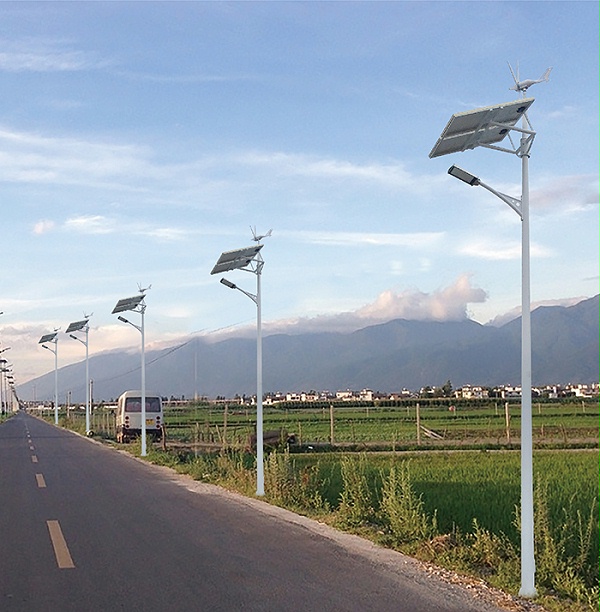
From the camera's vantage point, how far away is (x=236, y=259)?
18.1 m

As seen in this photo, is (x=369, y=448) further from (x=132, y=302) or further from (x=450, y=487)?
(x=450, y=487)

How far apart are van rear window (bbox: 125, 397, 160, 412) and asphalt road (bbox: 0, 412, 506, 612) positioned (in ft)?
→ 73.1

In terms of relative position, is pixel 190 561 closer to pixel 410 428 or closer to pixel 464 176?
pixel 464 176

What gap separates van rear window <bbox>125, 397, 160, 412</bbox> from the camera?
129 ft

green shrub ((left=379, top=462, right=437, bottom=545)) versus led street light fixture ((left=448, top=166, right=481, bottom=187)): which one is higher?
led street light fixture ((left=448, top=166, right=481, bottom=187))

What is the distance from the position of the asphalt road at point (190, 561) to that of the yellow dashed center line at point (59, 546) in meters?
0.01

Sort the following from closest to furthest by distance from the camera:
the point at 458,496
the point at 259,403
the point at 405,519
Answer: the point at 405,519 < the point at 458,496 < the point at 259,403

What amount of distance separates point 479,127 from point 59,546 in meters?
7.27

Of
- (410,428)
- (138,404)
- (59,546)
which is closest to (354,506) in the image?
(59,546)

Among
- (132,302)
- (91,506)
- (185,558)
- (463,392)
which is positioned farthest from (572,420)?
(463,392)

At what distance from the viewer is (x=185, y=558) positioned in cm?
1017

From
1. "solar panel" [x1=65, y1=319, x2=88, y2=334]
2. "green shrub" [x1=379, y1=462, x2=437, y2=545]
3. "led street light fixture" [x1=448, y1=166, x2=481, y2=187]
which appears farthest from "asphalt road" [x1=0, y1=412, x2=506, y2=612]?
"solar panel" [x1=65, y1=319, x2=88, y2=334]

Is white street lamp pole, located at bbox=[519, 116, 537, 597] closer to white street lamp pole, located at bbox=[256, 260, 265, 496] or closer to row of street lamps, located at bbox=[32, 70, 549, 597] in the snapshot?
row of street lamps, located at bbox=[32, 70, 549, 597]

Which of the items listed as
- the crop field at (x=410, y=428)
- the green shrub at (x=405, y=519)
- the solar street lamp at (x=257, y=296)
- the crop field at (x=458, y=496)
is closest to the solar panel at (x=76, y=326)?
the crop field at (x=410, y=428)
